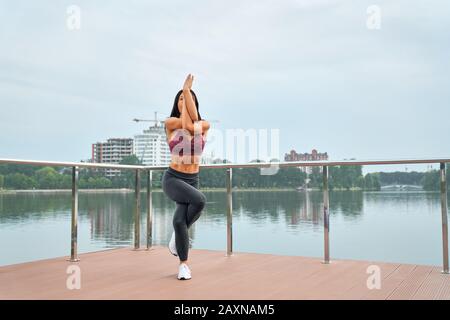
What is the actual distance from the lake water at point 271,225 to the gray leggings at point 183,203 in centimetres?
27

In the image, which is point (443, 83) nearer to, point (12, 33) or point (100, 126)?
point (100, 126)

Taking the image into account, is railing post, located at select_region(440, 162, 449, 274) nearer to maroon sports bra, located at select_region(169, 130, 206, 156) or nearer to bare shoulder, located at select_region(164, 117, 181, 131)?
maroon sports bra, located at select_region(169, 130, 206, 156)

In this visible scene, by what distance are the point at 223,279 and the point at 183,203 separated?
503 mm

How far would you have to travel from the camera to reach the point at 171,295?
6.59ft

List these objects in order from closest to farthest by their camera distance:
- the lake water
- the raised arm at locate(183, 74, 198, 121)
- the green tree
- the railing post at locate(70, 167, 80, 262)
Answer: the raised arm at locate(183, 74, 198, 121) → the lake water → the railing post at locate(70, 167, 80, 262) → the green tree

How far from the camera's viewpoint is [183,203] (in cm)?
257

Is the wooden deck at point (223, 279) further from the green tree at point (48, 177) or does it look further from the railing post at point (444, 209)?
the green tree at point (48, 177)

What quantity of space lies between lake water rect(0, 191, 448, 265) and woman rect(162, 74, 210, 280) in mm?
274

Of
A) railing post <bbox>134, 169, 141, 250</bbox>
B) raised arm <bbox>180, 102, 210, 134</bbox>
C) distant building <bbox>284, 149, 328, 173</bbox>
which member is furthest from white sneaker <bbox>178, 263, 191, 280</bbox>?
railing post <bbox>134, 169, 141, 250</bbox>

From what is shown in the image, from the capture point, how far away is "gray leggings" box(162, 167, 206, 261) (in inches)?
99.9

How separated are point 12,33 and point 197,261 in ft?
98.5

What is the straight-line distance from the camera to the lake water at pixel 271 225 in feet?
9.17

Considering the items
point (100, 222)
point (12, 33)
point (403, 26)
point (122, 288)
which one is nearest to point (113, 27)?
point (12, 33)

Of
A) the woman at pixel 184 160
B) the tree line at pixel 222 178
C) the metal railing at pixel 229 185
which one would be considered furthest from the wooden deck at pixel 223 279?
the tree line at pixel 222 178
